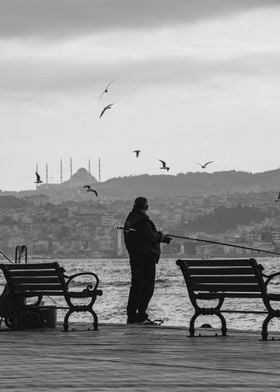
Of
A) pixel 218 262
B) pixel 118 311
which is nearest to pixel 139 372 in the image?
pixel 218 262

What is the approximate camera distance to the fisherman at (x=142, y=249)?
17.9m

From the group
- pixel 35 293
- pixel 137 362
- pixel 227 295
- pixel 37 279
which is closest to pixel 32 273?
pixel 37 279

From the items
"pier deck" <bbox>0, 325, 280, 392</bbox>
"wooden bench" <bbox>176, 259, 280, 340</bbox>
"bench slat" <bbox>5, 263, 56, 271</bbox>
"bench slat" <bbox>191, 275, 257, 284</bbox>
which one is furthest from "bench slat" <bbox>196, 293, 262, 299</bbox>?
"bench slat" <bbox>5, 263, 56, 271</bbox>

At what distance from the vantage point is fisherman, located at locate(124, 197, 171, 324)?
17.9 meters

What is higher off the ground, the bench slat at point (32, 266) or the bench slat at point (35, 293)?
the bench slat at point (32, 266)

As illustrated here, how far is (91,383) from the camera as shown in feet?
30.1

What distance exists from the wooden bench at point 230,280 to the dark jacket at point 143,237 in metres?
2.62

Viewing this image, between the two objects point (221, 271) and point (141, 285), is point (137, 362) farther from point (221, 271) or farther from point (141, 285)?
point (141, 285)

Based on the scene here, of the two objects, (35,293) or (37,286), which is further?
(35,293)

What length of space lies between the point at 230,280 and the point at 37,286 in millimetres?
2726

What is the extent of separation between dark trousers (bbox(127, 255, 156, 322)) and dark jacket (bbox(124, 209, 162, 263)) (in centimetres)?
8

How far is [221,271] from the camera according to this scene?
14.8m

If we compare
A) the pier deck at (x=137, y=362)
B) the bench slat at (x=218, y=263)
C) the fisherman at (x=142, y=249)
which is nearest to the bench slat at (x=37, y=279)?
the pier deck at (x=137, y=362)

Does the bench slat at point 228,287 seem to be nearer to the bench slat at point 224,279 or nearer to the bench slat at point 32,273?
the bench slat at point 224,279
